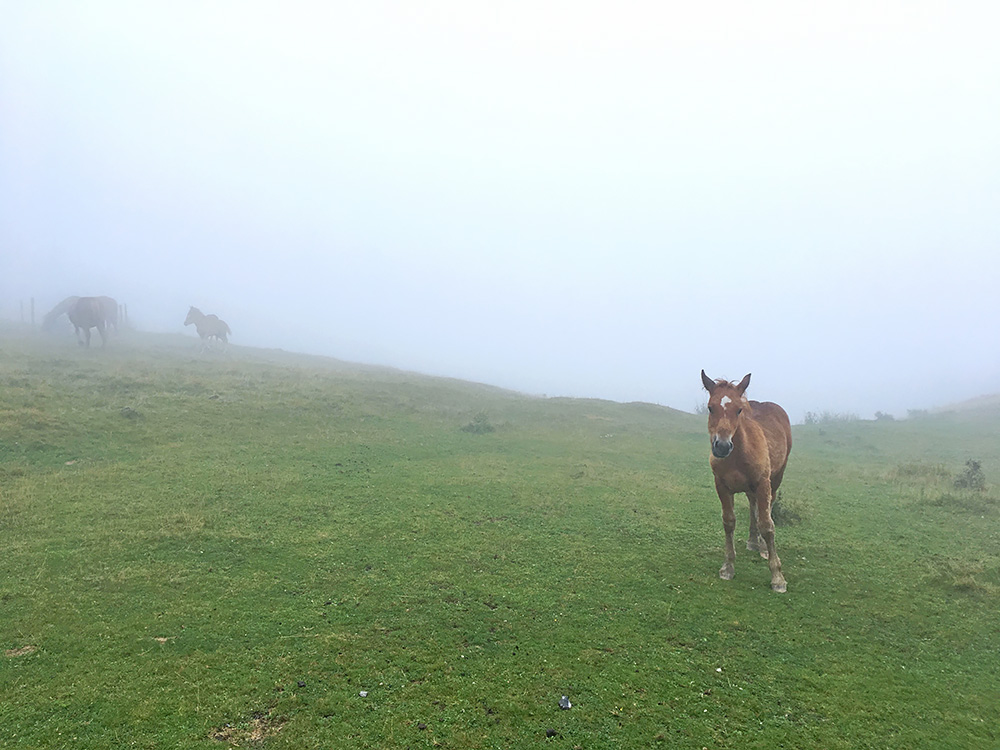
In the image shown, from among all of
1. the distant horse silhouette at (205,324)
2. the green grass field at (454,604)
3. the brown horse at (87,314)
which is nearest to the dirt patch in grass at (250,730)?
the green grass field at (454,604)

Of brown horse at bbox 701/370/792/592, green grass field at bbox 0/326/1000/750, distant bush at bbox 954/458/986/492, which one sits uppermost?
brown horse at bbox 701/370/792/592

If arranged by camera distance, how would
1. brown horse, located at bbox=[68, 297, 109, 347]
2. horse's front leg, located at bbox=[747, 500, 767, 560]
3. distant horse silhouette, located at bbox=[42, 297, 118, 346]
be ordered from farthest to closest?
distant horse silhouette, located at bbox=[42, 297, 118, 346] < brown horse, located at bbox=[68, 297, 109, 347] < horse's front leg, located at bbox=[747, 500, 767, 560]

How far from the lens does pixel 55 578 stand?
24.9 ft

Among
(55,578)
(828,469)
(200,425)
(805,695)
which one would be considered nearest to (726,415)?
(805,695)

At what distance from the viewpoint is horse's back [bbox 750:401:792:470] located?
376 inches

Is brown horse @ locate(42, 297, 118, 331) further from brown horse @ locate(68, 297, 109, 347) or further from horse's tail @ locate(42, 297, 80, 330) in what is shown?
brown horse @ locate(68, 297, 109, 347)

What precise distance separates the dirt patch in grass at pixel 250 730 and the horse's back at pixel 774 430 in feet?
27.4

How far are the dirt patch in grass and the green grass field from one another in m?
0.02

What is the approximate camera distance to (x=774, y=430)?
9.84 meters

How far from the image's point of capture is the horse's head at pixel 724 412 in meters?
7.69

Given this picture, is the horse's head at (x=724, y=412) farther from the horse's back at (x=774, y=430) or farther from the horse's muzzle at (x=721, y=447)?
the horse's back at (x=774, y=430)

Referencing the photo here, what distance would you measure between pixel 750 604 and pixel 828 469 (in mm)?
14078

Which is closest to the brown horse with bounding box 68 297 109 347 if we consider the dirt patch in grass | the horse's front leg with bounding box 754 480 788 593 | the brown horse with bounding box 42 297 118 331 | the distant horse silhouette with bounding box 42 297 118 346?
the distant horse silhouette with bounding box 42 297 118 346

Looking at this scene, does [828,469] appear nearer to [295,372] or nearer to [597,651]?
[597,651]
